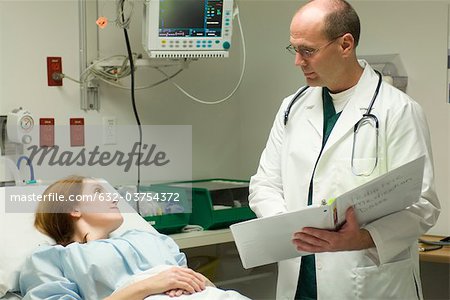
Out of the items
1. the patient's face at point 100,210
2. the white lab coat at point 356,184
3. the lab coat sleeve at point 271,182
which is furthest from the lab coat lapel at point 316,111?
the patient's face at point 100,210

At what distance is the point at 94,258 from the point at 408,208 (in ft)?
2.98

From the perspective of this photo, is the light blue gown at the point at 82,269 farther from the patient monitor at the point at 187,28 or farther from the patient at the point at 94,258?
the patient monitor at the point at 187,28

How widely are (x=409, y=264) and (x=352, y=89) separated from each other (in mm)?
554

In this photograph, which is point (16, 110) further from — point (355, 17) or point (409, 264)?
point (409, 264)

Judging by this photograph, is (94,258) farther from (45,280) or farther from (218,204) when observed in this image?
(218,204)

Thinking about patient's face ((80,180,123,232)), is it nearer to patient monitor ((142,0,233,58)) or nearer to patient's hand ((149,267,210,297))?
patient's hand ((149,267,210,297))

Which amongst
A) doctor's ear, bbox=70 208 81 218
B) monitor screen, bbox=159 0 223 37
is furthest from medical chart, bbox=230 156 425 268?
monitor screen, bbox=159 0 223 37

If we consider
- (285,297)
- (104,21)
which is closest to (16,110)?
(104,21)

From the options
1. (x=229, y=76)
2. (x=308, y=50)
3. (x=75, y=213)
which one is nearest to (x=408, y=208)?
(x=308, y=50)

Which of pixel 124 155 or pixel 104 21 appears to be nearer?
pixel 104 21

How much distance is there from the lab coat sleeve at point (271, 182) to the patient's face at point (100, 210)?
1.45 feet

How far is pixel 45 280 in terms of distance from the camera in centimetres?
177

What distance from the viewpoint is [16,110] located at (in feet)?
8.59

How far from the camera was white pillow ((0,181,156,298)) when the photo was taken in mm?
1882
